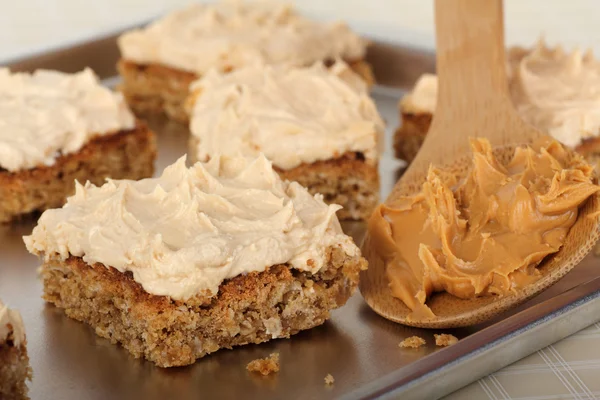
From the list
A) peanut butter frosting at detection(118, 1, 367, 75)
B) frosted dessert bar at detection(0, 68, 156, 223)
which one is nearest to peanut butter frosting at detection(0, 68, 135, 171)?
frosted dessert bar at detection(0, 68, 156, 223)

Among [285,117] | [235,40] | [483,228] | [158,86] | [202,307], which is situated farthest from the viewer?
[158,86]

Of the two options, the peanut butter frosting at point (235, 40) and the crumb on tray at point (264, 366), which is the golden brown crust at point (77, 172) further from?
the crumb on tray at point (264, 366)

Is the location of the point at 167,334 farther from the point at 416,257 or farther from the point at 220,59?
the point at 220,59

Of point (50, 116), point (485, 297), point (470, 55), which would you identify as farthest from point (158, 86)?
point (485, 297)

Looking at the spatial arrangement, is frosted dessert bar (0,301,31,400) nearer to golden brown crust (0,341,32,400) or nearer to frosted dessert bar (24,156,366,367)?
golden brown crust (0,341,32,400)

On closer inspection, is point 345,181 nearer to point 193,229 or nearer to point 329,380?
point 193,229

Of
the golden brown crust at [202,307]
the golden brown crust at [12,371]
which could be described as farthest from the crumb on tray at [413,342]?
the golden brown crust at [12,371]

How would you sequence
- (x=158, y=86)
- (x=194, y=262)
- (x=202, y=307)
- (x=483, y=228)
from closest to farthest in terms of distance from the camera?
1. (x=194, y=262)
2. (x=202, y=307)
3. (x=483, y=228)
4. (x=158, y=86)
